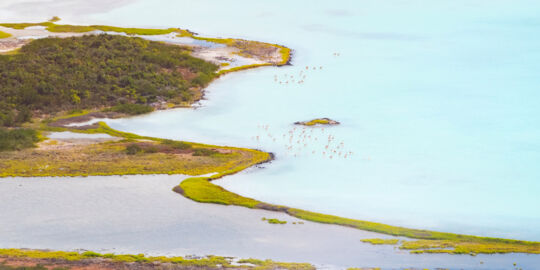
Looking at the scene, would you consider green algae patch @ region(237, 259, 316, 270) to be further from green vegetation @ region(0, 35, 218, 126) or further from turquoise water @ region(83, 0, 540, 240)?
green vegetation @ region(0, 35, 218, 126)

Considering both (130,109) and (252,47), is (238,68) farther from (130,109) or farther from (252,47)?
(130,109)

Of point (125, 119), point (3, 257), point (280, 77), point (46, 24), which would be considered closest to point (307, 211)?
point (3, 257)

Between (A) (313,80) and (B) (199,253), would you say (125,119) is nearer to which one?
(A) (313,80)

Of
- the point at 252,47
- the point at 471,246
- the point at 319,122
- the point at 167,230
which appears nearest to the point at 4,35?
the point at 252,47

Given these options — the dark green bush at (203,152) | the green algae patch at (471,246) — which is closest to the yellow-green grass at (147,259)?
the green algae patch at (471,246)

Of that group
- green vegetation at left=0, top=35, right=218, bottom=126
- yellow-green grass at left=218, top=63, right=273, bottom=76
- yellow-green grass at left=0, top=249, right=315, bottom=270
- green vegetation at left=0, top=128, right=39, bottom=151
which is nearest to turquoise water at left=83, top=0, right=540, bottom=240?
yellow-green grass at left=218, top=63, right=273, bottom=76

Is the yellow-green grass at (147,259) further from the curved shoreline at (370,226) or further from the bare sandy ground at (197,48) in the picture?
the bare sandy ground at (197,48)
